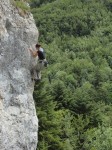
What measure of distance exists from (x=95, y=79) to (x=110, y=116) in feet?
219

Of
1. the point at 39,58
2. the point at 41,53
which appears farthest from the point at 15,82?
the point at 39,58

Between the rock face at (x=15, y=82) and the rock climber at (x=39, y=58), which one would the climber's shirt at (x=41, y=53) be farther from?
the rock face at (x=15, y=82)

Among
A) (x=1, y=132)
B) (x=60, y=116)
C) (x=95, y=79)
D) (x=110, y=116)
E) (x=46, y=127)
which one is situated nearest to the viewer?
(x=1, y=132)

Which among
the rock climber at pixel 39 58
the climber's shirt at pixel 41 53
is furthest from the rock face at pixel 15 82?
the climber's shirt at pixel 41 53

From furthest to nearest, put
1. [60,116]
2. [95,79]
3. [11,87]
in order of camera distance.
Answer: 1. [95,79]
2. [60,116]
3. [11,87]

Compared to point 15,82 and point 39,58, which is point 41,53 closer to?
point 39,58

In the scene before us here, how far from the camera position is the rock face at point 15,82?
2825cm

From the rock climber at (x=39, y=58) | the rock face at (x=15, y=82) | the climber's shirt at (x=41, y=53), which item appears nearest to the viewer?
the rock face at (x=15, y=82)

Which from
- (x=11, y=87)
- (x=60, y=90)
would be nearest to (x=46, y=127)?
(x=60, y=90)

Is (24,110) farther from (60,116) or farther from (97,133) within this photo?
(97,133)

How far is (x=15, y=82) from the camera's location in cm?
2962

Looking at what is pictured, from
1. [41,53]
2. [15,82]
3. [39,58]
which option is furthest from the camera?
[39,58]

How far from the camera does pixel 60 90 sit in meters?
52.1

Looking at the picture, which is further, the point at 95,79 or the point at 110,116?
the point at 95,79
